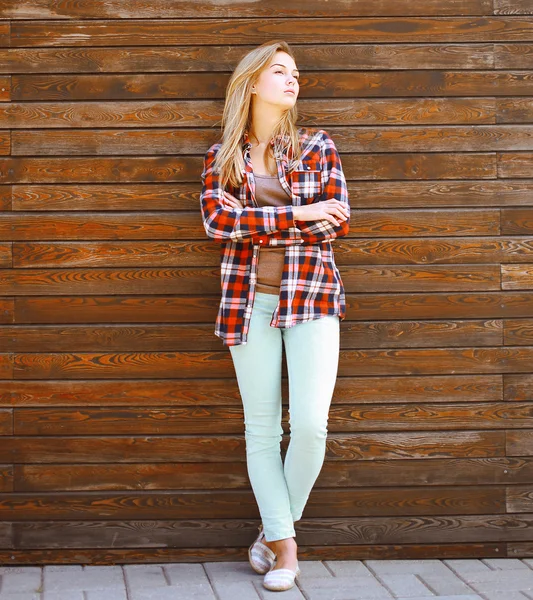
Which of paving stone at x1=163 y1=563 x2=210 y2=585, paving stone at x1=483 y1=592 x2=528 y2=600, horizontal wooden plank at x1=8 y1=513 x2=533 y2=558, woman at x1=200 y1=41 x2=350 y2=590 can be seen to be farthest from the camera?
horizontal wooden plank at x1=8 y1=513 x2=533 y2=558

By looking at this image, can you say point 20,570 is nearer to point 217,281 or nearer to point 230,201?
point 217,281

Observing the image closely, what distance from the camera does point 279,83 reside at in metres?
3.01

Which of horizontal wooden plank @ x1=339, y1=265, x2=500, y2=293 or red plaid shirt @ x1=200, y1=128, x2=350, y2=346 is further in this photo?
horizontal wooden plank @ x1=339, y1=265, x2=500, y2=293

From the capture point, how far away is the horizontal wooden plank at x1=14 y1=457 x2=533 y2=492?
3.27 meters

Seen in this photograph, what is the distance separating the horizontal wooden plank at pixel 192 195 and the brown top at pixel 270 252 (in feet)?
1.19

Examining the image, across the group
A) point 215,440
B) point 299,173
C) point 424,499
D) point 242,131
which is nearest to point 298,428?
point 215,440

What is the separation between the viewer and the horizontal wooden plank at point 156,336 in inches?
129

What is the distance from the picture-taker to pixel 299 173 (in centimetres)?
300

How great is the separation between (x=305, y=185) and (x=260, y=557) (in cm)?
142

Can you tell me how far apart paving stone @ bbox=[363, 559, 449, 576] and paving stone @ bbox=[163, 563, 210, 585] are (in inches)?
19.8

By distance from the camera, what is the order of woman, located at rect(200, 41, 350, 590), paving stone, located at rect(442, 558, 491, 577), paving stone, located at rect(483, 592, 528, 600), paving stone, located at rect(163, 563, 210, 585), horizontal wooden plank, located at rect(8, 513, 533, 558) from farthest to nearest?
horizontal wooden plank, located at rect(8, 513, 533, 558)
paving stone, located at rect(442, 558, 491, 577)
paving stone, located at rect(163, 563, 210, 585)
woman, located at rect(200, 41, 350, 590)
paving stone, located at rect(483, 592, 528, 600)

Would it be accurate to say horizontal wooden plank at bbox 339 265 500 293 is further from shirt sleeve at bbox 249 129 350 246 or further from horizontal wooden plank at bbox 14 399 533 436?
horizontal wooden plank at bbox 14 399 533 436

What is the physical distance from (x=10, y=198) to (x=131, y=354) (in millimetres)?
803

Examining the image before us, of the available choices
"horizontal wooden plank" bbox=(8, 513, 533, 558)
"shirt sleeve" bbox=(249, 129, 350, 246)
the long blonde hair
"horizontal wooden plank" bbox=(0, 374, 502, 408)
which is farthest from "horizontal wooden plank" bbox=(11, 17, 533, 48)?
"horizontal wooden plank" bbox=(8, 513, 533, 558)
